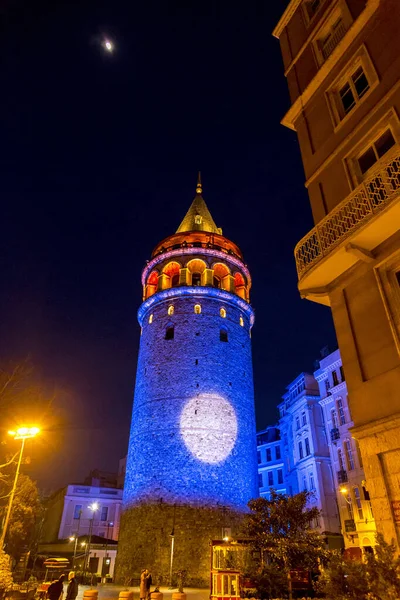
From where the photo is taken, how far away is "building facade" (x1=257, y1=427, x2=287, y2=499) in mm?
42859

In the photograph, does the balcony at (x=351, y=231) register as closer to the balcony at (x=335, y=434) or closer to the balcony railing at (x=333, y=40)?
the balcony railing at (x=333, y=40)

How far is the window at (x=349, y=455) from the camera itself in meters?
26.3

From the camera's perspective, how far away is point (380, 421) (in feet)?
27.2

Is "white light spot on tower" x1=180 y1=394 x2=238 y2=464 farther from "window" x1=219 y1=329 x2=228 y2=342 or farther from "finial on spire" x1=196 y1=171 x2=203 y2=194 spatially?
"finial on spire" x1=196 y1=171 x2=203 y2=194

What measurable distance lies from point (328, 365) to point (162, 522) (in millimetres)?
16296

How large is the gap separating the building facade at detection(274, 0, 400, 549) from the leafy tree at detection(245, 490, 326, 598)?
7.40 meters

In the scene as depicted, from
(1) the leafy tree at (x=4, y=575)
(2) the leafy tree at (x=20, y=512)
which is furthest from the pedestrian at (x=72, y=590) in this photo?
(2) the leafy tree at (x=20, y=512)

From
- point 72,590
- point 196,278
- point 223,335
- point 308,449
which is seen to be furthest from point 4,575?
point 308,449

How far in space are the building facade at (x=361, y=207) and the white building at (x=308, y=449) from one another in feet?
80.6

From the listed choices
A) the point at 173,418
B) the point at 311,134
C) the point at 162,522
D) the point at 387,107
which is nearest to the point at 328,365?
the point at 173,418

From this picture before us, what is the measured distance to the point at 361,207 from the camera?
948 cm

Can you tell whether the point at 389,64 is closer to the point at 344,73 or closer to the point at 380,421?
the point at 344,73

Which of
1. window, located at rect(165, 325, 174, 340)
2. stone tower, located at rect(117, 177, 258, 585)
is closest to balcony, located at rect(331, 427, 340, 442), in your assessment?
stone tower, located at rect(117, 177, 258, 585)

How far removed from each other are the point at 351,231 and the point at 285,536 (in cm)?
1218
